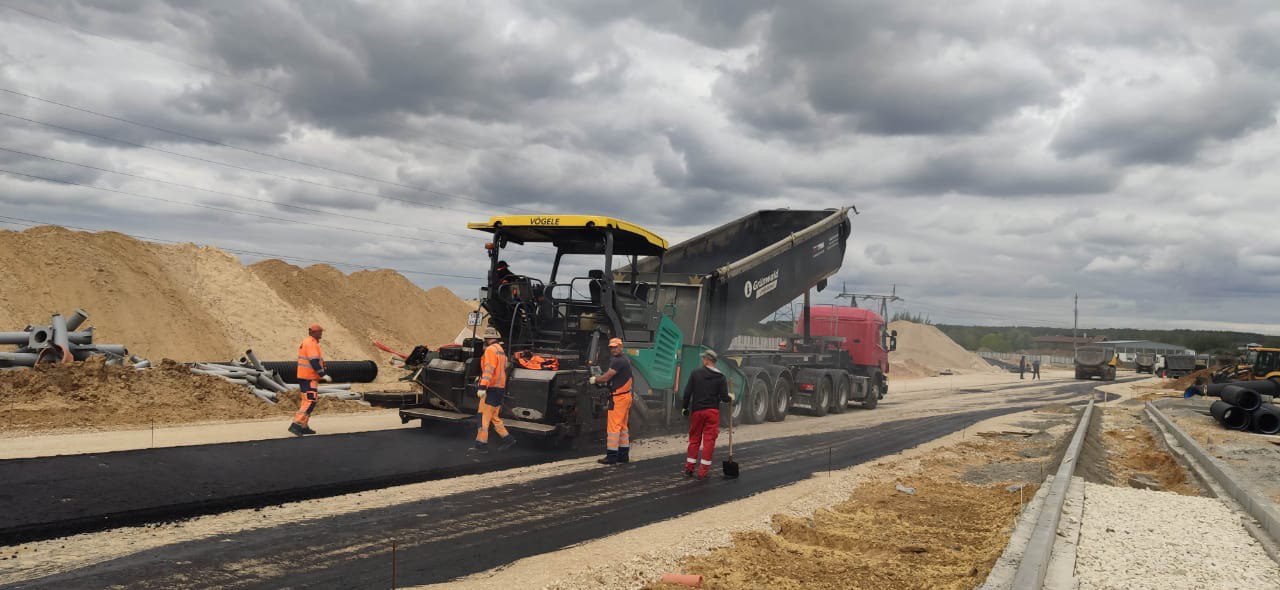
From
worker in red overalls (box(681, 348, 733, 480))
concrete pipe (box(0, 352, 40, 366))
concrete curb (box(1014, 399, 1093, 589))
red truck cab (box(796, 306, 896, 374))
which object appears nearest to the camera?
concrete curb (box(1014, 399, 1093, 589))

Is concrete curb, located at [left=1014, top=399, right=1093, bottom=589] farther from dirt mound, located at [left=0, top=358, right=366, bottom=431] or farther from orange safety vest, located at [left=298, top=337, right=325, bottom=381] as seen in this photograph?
dirt mound, located at [left=0, top=358, right=366, bottom=431]

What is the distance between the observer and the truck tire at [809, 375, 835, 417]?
644 inches

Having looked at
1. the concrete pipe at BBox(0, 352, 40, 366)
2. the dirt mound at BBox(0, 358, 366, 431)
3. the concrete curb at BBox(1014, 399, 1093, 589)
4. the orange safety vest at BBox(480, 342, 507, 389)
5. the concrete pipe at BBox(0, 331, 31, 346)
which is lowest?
the dirt mound at BBox(0, 358, 366, 431)

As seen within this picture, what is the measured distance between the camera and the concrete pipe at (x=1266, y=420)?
15648mm

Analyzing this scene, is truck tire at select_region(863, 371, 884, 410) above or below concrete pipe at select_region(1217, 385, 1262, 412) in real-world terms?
below

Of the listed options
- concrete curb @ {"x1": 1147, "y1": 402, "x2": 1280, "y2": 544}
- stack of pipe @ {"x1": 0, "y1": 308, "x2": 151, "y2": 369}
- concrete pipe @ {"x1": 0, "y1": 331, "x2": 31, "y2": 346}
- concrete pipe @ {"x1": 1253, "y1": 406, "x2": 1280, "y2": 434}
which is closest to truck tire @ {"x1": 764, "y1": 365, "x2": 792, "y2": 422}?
concrete curb @ {"x1": 1147, "y1": 402, "x2": 1280, "y2": 544}

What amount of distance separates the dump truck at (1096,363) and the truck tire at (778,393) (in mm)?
35962

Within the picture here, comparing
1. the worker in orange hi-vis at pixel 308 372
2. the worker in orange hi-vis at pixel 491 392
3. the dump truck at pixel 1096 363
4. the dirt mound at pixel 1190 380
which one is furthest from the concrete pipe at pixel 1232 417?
the dump truck at pixel 1096 363

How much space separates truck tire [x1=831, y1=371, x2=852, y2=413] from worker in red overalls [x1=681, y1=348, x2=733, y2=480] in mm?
9178

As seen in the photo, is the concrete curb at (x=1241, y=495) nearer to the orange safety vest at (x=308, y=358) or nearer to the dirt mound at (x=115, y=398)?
the orange safety vest at (x=308, y=358)

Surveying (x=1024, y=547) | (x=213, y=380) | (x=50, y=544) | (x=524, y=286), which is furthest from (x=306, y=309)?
(x=1024, y=547)

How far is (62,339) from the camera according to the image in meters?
13.7

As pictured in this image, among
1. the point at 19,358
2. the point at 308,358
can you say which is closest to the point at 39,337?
the point at 19,358

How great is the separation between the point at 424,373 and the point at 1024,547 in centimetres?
756
